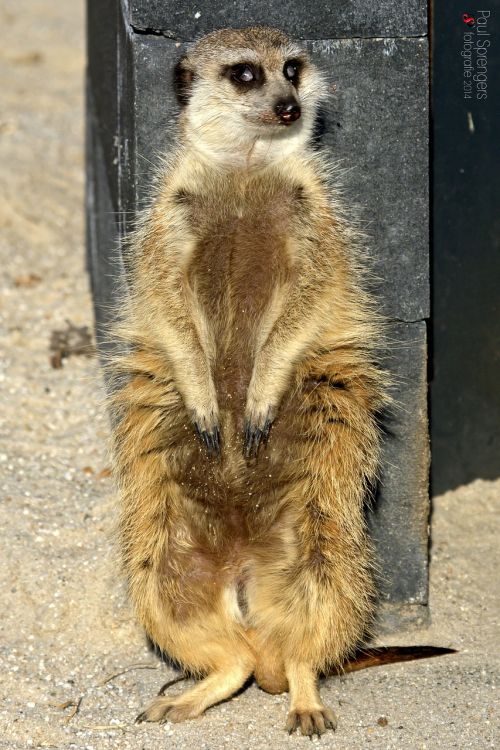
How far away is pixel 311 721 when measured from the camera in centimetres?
328

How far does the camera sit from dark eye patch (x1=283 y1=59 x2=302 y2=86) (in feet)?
11.0

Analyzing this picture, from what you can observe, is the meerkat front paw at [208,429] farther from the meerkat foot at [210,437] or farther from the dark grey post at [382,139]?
the dark grey post at [382,139]

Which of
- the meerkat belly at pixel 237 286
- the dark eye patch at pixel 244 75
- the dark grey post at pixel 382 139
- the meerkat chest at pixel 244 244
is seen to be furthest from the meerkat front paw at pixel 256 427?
the dark eye patch at pixel 244 75

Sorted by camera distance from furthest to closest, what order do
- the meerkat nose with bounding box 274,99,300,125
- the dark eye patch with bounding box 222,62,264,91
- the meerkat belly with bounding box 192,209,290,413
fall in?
the meerkat belly with bounding box 192,209,290,413, the dark eye patch with bounding box 222,62,264,91, the meerkat nose with bounding box 274,99,300,125

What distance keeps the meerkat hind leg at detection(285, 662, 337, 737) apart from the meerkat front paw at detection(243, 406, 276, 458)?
676 mm

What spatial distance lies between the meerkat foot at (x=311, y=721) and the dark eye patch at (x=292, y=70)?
1.89 m

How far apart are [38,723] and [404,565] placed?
1.33 meters

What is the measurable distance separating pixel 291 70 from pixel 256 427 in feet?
3.56

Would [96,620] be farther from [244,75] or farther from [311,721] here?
[244,75]

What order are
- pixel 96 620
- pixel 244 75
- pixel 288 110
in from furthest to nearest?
pixel 96 620 < pixel 244 75 < pixel 288 110

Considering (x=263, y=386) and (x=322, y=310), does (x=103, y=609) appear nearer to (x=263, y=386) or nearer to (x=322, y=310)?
(x=263, y=386)

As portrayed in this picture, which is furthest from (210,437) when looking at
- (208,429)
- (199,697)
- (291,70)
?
(291,70)

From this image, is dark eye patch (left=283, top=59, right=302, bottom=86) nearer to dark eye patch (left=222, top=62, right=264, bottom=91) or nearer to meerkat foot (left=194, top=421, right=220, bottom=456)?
→ dark eye patch (left=222, top=62, right=264, bottom=91)

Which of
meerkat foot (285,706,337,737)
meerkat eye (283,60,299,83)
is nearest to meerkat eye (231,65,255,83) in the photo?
meerkat eye (283,60,299,83)
